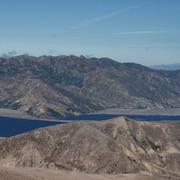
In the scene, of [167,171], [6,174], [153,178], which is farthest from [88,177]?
[167,171]

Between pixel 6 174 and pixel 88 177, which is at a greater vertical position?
pixel 6 174

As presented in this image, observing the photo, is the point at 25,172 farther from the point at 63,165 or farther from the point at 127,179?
the point at 63,165

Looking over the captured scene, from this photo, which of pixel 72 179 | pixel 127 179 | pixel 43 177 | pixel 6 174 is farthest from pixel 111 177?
pixel 6 174

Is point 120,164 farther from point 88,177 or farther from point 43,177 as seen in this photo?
point 43,177

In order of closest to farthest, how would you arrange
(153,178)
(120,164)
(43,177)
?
1. (43,177)
2. (153,178)
3. (120,164)

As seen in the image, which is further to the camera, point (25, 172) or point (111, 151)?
point (111, 151)

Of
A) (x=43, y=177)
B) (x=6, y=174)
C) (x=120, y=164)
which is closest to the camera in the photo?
(x=6, y=174)

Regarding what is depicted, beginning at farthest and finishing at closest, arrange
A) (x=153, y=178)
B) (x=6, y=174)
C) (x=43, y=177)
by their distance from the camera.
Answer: (x=153, y=178) → (x=43, y=177) → (x=6, y=174)

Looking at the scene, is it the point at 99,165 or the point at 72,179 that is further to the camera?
the point at 99,165

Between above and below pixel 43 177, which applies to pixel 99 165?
below
